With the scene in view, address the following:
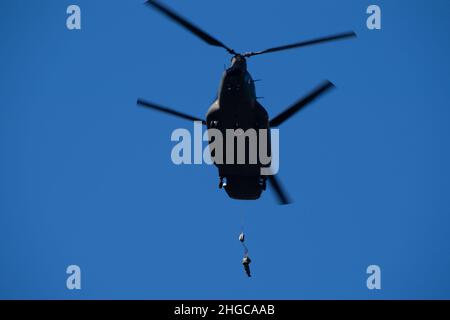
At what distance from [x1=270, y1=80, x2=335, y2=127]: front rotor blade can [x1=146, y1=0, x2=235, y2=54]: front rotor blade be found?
3.77 m

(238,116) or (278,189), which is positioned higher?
(238,116)

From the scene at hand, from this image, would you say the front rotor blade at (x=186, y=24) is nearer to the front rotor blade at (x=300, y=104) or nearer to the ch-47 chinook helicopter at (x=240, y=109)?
the ch-47 chinook helicopter at (x=240, y=109)

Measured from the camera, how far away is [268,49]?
86.5 ft

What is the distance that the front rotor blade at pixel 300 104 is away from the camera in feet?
91.2

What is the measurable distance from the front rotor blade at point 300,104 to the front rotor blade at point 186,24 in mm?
3768

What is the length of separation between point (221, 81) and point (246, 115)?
1.67 m

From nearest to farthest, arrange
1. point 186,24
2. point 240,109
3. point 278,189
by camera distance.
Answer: point 186,24 < point 240,109 < point 278,189

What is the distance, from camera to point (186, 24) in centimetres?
2569

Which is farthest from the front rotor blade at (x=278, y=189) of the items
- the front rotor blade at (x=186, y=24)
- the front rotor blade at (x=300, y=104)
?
the front rotor blade at (x=186, y=24)

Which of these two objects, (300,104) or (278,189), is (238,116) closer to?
(300,104)

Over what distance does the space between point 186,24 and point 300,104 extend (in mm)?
5381

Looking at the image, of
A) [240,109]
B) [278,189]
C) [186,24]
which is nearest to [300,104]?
[240,109]

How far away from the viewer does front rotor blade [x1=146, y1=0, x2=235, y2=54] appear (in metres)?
25.5
